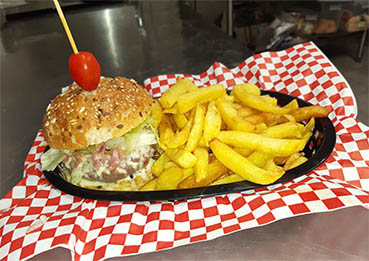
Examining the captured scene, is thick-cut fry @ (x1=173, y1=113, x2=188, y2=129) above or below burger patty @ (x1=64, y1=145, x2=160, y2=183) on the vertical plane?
above

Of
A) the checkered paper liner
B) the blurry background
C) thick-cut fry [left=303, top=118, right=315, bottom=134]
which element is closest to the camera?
the checkered paper liner

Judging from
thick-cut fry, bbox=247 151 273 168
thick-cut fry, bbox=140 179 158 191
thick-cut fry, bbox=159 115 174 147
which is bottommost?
thick-cut fry, bbox=140 179 158 191

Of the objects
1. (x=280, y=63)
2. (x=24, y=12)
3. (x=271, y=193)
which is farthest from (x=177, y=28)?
(x=271, y=193)

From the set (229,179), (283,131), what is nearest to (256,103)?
(283,131)

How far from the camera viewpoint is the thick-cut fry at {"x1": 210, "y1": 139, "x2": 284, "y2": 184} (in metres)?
1.37

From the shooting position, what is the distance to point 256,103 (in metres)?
1.66

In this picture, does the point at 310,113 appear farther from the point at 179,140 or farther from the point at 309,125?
the point at 179,140

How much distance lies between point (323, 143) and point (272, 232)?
559mm

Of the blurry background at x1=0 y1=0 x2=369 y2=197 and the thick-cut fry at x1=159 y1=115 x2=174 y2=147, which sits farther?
the blurry background at x1=0 y1=0 x2=369 y2=197

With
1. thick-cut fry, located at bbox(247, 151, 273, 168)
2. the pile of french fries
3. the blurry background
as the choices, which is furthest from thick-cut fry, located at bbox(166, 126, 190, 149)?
the blurry background

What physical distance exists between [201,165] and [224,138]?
0.17 metres

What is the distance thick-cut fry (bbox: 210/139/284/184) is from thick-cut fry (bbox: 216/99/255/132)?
0.14m

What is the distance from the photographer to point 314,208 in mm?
1363

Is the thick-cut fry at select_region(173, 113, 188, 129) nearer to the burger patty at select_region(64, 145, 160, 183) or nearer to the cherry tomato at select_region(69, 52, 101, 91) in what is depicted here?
the burger patty at select_region(64, 145, 160, 183)
